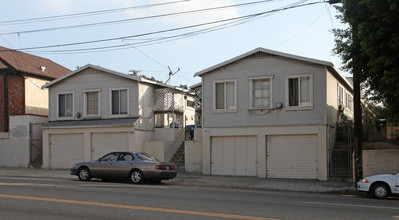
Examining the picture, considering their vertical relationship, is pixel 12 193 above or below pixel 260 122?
below

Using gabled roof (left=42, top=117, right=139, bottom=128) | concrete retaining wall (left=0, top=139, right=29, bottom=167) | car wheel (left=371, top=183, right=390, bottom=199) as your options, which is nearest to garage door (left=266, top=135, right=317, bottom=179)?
car wheel (left=371, top=183, right=390, bottom=199)

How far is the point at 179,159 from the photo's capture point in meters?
25.9

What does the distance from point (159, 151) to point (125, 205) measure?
567 inches

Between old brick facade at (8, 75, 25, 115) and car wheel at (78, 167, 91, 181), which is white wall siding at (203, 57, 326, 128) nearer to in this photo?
car wheel at (78, 167, 91, 181)

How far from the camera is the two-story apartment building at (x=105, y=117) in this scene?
2561cm

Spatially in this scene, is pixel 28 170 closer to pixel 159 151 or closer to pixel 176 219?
pixel 159 151

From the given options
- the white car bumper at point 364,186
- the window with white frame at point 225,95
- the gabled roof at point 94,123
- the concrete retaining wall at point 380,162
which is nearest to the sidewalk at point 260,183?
the concrete retaining wall at point 380,162

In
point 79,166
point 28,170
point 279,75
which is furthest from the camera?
point 28,170

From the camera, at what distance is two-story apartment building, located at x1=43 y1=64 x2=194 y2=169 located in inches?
1008

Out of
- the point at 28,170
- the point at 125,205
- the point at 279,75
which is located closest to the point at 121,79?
the point at 28,170

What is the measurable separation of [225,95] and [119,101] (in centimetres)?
657

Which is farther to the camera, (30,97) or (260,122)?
(30,97)

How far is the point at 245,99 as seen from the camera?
75.2 ft

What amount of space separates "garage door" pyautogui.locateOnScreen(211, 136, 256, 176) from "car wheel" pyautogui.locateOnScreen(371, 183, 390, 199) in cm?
810
